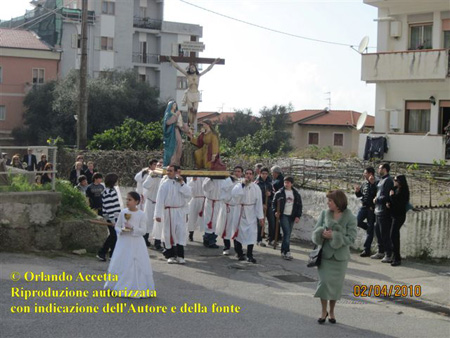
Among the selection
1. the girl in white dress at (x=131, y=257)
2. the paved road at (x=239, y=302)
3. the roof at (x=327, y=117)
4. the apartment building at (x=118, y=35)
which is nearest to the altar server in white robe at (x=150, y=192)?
the paved road at (x=239, y=302)

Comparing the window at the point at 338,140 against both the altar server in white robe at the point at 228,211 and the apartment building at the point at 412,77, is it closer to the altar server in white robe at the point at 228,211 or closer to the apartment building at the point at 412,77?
the apartment building at the point at 412,77

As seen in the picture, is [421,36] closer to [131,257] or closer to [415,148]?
[415,148]

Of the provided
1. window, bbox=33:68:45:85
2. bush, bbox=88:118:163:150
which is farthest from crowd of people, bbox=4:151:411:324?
window, bbox=33:68:45:85

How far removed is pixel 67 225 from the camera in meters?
13.8

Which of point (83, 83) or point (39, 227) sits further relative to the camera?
point (83, 83)

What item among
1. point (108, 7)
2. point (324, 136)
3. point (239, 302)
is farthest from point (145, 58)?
point (239, 302)

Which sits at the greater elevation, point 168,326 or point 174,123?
point 174,123

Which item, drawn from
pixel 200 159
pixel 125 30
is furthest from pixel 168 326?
pixel 125 30

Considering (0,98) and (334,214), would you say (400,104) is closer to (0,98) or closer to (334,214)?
(334,214)

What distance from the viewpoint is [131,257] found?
10.8 meters

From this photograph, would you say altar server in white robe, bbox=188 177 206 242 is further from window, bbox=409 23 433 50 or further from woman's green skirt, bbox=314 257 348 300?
window, bbox=409 23 433 50

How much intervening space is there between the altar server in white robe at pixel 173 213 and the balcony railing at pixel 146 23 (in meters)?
49.2

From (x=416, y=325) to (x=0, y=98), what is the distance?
1932 inches

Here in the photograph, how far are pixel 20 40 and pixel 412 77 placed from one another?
34835 mm
